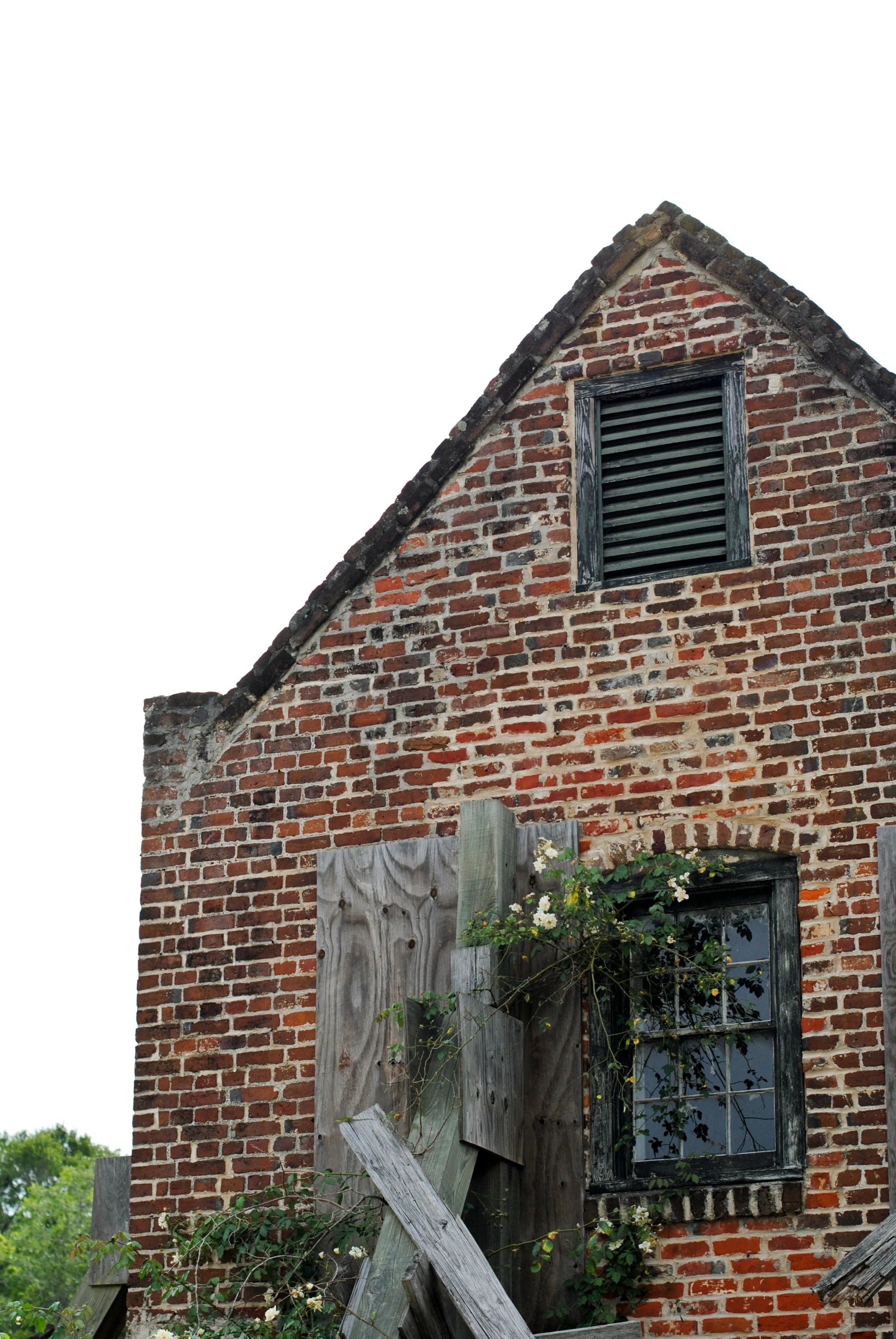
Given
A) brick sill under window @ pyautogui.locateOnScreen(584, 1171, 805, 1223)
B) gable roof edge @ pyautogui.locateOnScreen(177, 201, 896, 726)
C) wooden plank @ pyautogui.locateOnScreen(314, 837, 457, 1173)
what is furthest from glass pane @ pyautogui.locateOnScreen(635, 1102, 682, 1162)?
gable roof edge @ pyautogui.locateOnScreen(177, 201, 896, 726)

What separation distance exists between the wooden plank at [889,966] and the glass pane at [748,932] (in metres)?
0.53

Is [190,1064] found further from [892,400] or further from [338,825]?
[892,400]

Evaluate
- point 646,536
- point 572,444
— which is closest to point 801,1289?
point 646,536

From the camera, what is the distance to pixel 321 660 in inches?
348

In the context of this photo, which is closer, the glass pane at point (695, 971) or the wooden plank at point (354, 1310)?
the wooden plank at point (354, 1310)

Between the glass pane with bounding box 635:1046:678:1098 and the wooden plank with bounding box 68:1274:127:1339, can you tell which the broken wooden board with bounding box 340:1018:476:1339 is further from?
the wooden plank with bounding box 68:1274:127:1339

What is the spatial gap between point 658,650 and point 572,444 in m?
1.18

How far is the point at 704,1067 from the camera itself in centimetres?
759

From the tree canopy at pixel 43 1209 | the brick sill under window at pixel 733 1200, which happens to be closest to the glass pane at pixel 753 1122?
the brick sill under window at pixel 733 1200

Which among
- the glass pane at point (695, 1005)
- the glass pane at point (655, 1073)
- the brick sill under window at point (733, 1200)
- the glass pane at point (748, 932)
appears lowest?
the brick sill under window at point (733, 1200)

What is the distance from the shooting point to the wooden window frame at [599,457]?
27.2 feet

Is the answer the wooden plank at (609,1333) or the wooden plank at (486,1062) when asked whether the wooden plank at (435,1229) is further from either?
the wooden plank at (486,1062)

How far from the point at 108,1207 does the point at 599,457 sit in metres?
4.52

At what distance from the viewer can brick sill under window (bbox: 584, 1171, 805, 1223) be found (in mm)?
7125
